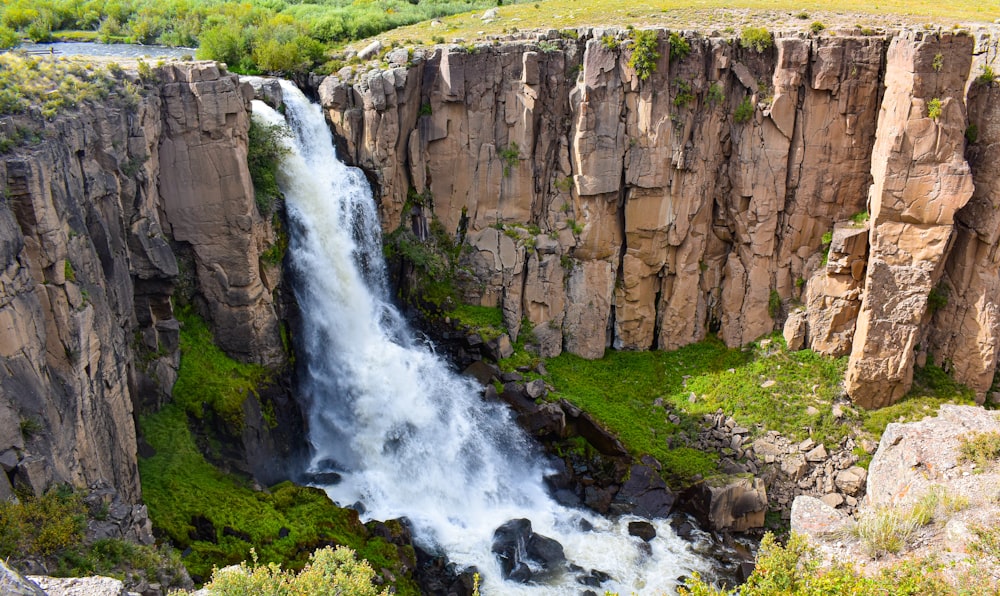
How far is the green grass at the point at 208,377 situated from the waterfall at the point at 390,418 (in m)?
2.94

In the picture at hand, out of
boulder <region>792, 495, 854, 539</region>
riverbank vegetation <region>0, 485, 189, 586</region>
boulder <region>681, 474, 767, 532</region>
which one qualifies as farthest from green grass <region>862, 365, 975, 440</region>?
riverbank vegetation <region>0, 485, 189, 586</region>

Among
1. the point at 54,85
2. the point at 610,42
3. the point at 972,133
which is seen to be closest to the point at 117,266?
the point at 54,85

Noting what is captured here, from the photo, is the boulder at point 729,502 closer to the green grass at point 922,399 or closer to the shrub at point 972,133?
the green grass at point 922,399

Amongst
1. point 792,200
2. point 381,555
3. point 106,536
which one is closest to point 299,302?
point 381,555

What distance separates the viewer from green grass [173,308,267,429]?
84.1 ft

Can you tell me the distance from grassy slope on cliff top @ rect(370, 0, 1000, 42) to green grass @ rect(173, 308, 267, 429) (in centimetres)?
1681

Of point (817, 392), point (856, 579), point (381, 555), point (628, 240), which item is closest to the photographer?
point (856, 579)

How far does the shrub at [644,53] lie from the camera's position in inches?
1227

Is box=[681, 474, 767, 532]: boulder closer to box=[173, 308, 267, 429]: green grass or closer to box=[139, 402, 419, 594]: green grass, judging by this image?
box=[139, 402, 419, 594]: green grass

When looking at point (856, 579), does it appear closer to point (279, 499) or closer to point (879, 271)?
point (279, 499)

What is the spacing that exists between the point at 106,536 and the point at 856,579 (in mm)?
14893

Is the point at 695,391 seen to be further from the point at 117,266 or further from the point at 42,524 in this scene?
the point at 42,524

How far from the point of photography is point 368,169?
32.2 meters

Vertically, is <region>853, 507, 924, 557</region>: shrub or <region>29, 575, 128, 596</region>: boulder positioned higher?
<region>29, 575, 128, 596</region>: boulder
